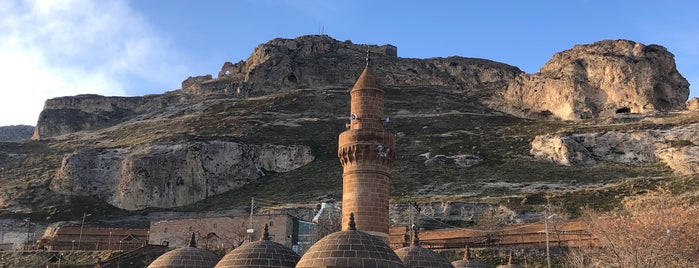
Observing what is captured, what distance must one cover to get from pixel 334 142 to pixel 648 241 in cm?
6670

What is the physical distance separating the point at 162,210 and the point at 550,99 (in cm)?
6025

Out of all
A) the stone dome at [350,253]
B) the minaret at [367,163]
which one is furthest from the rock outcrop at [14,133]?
the stone dome at [350,253]

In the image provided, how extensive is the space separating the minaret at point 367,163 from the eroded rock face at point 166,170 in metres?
55.8

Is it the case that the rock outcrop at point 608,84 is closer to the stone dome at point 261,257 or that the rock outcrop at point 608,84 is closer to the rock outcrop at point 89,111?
the rock outcrop at point 89,111

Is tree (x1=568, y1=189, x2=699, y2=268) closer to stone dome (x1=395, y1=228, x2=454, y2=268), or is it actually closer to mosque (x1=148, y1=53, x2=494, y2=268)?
mosque (x1=148, y1=53, x2=494, y2=268)

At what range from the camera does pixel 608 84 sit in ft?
337

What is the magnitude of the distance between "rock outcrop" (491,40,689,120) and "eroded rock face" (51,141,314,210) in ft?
131

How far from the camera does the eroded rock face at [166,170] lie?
271 ft

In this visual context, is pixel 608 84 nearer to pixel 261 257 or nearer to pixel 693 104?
pixel 693 104

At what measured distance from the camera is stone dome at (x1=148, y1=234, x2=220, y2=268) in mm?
27891

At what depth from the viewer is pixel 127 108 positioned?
140625mm

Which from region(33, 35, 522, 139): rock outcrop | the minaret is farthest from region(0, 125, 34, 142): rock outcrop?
the minaret

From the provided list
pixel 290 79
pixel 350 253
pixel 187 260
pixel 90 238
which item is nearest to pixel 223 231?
pixel 90 238

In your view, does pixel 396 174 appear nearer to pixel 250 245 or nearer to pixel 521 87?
pixel 521 87
